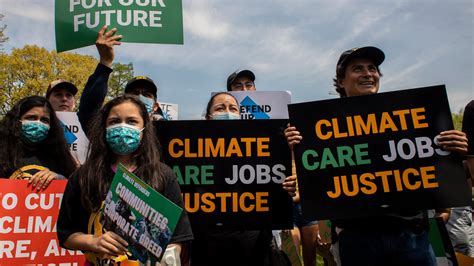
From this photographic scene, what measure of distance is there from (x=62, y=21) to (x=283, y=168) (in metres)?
2.60

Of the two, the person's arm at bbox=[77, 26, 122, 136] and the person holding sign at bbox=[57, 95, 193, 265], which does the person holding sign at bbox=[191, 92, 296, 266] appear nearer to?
the person holding sign at bbox=[57, 95, 193, 265]

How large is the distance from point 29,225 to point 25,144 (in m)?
0.70

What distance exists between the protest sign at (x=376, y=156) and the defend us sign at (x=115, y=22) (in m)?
1.74

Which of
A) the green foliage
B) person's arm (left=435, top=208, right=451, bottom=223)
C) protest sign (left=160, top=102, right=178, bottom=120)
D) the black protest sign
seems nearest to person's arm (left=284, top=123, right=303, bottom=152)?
the black protest sign

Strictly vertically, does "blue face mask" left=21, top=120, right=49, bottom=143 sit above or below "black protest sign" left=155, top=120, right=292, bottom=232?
above

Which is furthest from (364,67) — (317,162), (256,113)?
(256,113)

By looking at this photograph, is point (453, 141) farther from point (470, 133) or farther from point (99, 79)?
point (99, 79)

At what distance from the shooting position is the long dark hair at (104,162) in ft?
7.59

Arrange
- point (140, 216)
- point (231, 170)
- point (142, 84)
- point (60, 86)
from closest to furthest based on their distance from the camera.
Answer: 1. point (140, 216)
2. point (231, 170)
3. point (142, 84)
4. point (60, 86)

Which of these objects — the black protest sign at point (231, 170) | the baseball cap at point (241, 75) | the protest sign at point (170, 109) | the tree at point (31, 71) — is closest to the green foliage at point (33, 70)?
the tree at point (31, 71)

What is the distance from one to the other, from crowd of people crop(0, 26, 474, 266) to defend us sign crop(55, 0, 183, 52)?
16cm

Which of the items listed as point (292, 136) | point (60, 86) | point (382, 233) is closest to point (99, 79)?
point (292, 136)

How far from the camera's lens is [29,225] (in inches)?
124

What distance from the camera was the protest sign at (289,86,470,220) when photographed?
8.94 feet
